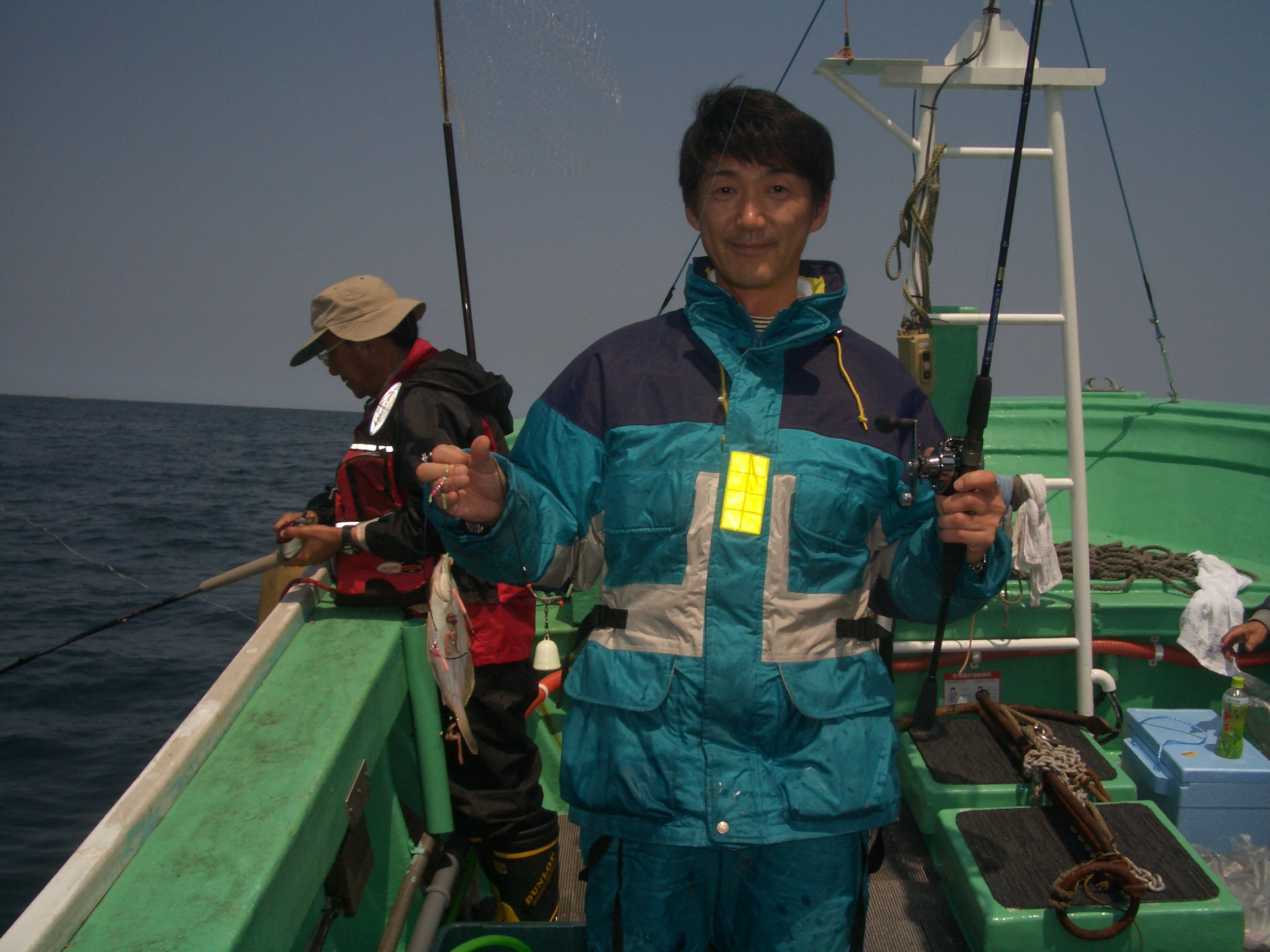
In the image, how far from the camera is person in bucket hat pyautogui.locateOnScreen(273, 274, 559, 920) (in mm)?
2795

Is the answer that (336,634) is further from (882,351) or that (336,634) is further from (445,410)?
(882,351)

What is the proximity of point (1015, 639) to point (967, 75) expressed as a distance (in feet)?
6.90

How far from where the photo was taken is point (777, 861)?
176 centimetres

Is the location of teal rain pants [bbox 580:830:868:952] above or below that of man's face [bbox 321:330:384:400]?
below

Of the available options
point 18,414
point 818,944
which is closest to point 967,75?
point 818,944

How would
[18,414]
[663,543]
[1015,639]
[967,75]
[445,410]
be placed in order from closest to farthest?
1. [663,543]
2. [445,410]
3. [967,75]
4. [1015,639]
5. [18,414]

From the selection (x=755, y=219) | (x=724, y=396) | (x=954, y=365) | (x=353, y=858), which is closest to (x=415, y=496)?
(x=353, y=858)

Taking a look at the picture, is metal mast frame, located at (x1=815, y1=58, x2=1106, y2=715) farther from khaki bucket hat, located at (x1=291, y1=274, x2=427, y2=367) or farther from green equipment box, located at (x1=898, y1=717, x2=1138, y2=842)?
khaki bucket hat, located at (x1=291, y1=274, x2=427, y2=367)

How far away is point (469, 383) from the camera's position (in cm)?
298

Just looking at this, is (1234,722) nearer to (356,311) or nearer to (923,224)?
(923,224)

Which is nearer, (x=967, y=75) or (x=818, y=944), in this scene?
(x=818, y=944)

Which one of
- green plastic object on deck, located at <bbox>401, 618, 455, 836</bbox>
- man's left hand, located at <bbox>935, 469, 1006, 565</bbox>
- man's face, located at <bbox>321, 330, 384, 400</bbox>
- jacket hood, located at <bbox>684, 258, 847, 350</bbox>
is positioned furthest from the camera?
man's face, located at <bbox>321, 330, 384, 400</bbox>

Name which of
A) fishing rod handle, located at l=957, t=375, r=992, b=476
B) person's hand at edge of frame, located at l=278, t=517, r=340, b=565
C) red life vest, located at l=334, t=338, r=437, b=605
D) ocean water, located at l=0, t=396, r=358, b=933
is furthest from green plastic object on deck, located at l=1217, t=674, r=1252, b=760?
ocean water, located at l=0, t=396, r=358, b=933

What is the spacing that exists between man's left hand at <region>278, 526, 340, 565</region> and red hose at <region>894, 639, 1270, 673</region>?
6.96 feet
